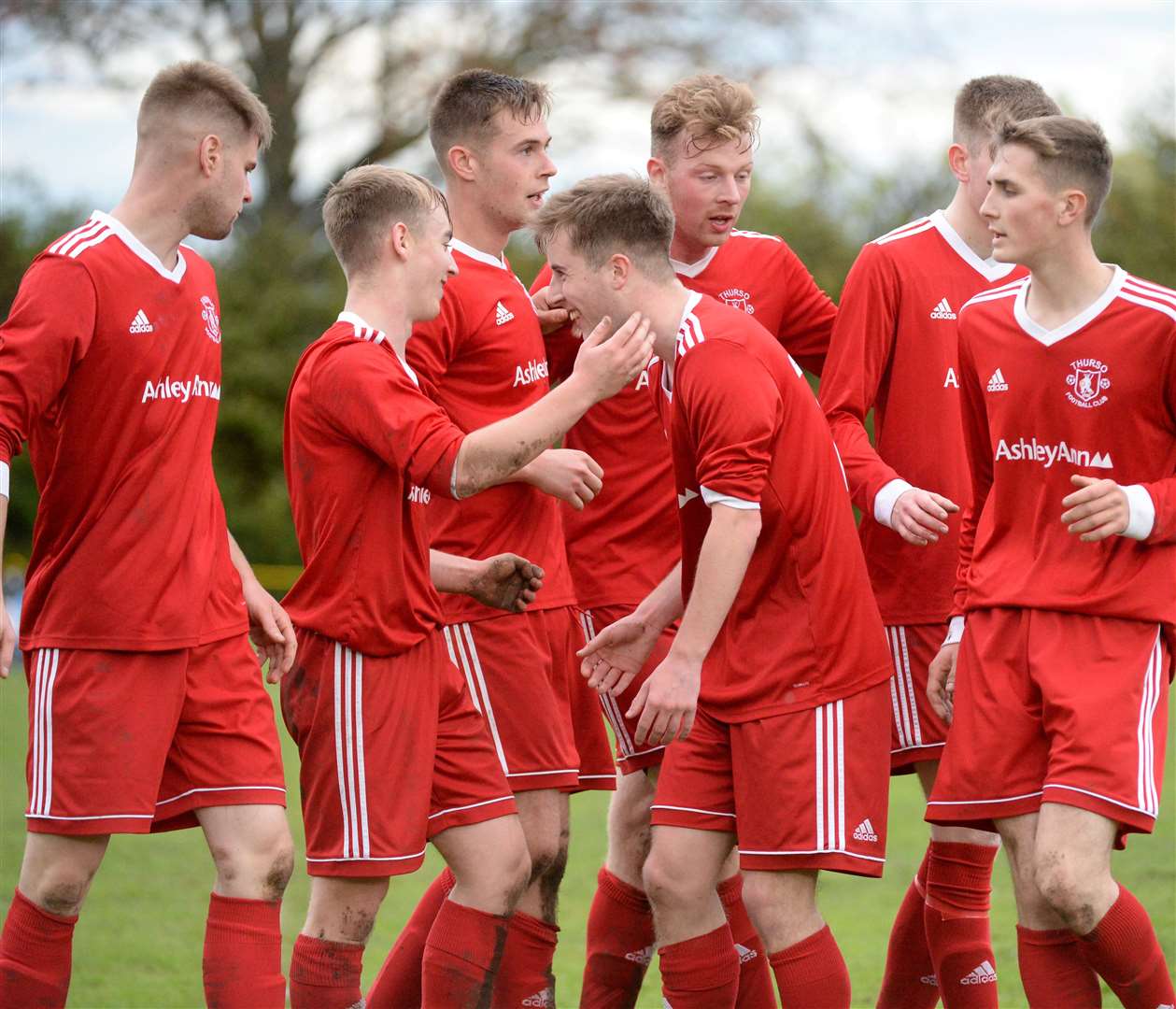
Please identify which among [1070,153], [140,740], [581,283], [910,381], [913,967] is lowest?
[913,967]

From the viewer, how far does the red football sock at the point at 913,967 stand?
4836 millimetres

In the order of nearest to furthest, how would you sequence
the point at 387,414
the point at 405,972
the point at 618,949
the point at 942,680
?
the point at 387,414 → the point at 942,680 → the point at 405,972 → the point at 618,949

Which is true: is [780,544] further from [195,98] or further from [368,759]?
[195,98]

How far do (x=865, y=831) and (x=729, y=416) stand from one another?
1.01 meters

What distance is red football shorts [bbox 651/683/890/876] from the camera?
3.79 m

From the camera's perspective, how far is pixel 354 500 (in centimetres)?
396

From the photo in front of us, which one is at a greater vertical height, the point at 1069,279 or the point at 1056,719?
the point at 1069,279

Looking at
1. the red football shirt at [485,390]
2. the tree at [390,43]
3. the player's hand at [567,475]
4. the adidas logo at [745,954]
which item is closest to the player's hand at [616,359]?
the player's hand at [567,475]

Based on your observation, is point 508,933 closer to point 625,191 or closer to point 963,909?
point 963,909

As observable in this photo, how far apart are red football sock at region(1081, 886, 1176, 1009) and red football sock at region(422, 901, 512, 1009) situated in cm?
141

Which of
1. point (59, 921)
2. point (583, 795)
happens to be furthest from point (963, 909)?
point (583, 795)

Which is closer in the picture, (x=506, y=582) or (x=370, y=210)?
(x=370, y=210)

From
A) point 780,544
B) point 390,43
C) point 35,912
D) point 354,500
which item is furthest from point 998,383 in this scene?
point 390,43

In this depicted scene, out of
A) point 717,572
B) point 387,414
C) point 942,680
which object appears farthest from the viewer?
point 942,680
